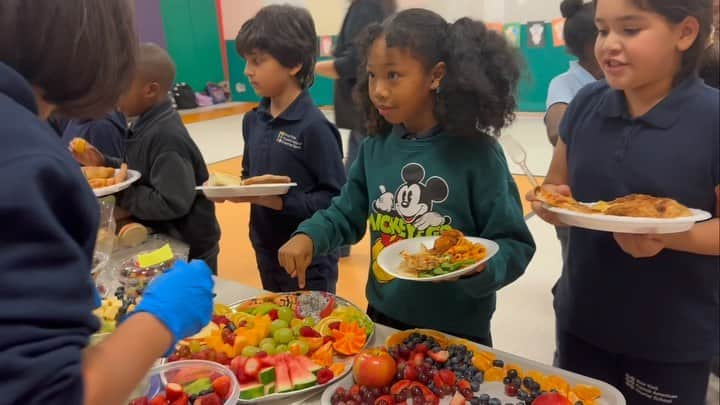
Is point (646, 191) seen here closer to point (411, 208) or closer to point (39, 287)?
point (411, 208)

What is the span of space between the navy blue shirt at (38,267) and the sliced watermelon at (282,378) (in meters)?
0.43

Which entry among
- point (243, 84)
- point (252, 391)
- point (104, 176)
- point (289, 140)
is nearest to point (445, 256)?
point (252, 391)

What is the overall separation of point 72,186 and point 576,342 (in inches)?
37.2

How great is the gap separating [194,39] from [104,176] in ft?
18.9

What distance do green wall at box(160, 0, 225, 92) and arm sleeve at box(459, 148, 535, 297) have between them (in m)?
6.16

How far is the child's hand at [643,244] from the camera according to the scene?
881 millimetres

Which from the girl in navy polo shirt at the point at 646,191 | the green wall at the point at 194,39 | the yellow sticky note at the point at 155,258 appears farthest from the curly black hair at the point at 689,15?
the green wall at the point at 194,39

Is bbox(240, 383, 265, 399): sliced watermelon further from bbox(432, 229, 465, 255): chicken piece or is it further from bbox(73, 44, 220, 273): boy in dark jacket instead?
bbox(73, 44, 220, 273): boy in dark jacket

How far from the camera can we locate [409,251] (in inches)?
41.6

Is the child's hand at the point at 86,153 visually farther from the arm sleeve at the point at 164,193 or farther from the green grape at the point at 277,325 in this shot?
the green grape at the point at 277,325

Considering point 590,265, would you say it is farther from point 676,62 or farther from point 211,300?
point 211,300

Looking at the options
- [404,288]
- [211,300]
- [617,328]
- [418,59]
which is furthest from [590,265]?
[211,300]

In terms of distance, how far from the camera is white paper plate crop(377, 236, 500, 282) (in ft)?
2.98

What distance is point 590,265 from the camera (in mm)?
1077
